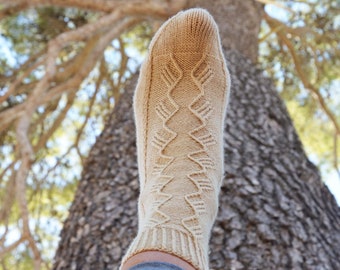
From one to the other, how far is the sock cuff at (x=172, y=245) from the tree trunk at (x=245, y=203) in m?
0.30

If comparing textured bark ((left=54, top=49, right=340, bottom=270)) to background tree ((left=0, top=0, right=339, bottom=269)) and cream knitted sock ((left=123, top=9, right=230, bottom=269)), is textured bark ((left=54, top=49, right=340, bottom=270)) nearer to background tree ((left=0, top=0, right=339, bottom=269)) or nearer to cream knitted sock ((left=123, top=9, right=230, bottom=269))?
background tree ((left=0, top=0, right=339, bottom=269))

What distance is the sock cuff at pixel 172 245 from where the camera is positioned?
0.92 metres

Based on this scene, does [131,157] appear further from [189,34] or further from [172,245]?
[172,245]

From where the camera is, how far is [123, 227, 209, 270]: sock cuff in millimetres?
918

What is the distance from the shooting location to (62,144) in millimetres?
3240

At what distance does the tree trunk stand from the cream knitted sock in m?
0.17

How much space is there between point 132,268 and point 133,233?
0.52m

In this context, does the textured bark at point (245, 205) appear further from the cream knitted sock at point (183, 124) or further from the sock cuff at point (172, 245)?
the sock cuff at point (172, 245)

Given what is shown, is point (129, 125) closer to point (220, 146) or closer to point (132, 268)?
point (220, 146)

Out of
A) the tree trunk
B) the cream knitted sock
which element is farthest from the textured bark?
the cream knitted sock

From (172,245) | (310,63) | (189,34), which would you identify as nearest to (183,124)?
(189,34)

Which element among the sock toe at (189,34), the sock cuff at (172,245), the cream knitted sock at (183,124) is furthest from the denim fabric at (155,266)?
the sock toe at (189,34)

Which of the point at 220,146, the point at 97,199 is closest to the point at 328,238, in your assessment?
the point at 220,146

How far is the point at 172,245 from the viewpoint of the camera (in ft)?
3.08
